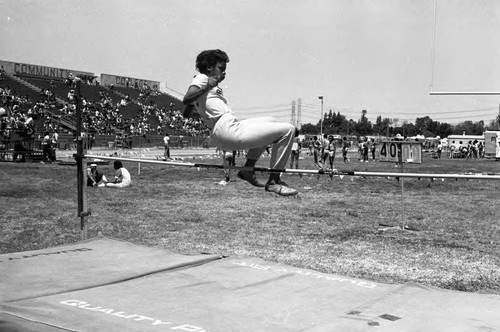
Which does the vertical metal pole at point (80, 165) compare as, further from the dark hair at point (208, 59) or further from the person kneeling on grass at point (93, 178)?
the person kneeling on grass at point (93, 178)

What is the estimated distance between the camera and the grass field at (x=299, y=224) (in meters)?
7.07

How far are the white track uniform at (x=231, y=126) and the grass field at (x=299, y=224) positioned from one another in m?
1.57

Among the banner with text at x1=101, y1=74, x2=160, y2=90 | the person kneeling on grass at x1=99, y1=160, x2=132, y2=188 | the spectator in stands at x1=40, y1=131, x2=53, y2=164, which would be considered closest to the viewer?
the person kneeling on grass at x1=99, y1=160, x2=132, y2=188

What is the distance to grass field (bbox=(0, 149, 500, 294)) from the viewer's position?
7.07 metres

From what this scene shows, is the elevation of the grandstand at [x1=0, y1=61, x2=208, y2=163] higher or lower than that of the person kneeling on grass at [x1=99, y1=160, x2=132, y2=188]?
higher

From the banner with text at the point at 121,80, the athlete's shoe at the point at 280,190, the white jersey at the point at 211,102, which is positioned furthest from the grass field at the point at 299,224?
the banner with text at the point at 121,80

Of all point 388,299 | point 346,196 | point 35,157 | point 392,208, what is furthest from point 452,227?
point 35,157

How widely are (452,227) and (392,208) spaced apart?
7.77 feet

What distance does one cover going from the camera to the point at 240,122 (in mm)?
4719

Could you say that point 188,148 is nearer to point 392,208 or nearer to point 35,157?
point 35,157

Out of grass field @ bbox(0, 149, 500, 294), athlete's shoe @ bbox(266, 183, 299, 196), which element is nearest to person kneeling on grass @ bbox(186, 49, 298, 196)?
athlete's shoe @ bbox(266, 183, 299, 196)

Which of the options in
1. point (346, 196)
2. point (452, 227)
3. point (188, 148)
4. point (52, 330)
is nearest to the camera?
point (52, 330)

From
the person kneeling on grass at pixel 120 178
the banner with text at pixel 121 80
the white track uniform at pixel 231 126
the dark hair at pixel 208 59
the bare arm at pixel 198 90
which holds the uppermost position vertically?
the banner with text at pixel 121 80

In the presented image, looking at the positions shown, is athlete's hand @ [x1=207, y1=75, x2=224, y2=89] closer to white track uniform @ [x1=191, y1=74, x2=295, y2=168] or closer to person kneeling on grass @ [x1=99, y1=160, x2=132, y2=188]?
white track uniform @ [x1=191, y1=74, x2=295, y2=168]
